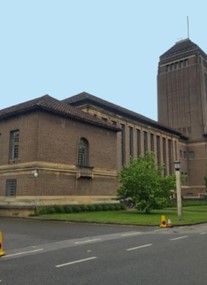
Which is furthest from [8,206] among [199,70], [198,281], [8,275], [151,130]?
[199,70]

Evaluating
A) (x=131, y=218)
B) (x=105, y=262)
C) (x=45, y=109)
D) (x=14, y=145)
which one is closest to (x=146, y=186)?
(x=131, y=218)

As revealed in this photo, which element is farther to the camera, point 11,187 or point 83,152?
point 83,152

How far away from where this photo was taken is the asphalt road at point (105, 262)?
727 centimetres

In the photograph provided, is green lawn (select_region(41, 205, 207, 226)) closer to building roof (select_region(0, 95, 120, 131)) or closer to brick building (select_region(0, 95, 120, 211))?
brick building (select_region(0, 95, 120, 211))

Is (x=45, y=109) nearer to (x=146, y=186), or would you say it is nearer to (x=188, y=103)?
(x=146, y=186)

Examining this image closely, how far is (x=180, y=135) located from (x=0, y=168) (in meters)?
56.4

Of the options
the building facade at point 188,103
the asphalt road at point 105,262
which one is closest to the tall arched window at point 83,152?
the asphalt road at point 105,262

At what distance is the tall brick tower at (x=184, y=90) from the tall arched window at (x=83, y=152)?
172 feet

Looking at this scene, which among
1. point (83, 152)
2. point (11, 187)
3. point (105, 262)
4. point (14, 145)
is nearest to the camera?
point (105, 262)

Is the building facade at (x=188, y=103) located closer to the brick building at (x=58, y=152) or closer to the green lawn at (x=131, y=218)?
the brick building at (x=58, y=152)

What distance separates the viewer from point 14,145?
117 feet

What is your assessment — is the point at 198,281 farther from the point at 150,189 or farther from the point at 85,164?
the point at 85,164

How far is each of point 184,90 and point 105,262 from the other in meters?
83.2

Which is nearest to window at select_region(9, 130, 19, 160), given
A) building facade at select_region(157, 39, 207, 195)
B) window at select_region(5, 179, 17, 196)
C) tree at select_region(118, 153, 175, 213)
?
window at select_region(5, 179, 17, 196)
